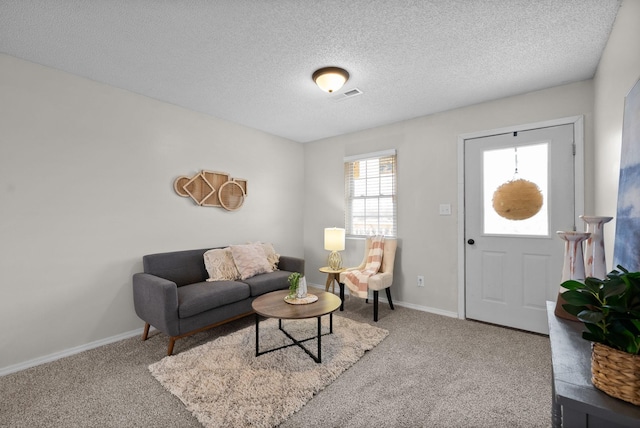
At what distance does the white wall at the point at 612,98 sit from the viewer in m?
1.53

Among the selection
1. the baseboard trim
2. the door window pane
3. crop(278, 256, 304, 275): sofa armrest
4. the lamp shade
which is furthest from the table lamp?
the baseboard trim

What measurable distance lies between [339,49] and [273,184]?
2517mm

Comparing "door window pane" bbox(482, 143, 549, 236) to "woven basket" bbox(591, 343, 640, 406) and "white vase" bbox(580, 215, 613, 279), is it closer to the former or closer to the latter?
"white vase" bbox(580, 215, 613, 279)

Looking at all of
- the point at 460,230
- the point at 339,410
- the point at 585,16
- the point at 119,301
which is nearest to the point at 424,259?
the point at 460,230

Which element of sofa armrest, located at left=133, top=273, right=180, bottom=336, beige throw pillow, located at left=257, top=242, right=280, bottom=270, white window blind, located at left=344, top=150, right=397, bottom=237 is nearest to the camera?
sofa armrest, located at left=133, top=273, right=180, bottom=336

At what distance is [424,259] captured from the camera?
11.6ft

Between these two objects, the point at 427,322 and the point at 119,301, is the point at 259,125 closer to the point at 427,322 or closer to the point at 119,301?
the point at 119,301

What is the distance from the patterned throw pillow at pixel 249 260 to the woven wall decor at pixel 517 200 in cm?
272

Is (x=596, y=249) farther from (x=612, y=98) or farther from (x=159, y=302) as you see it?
(x=159, y=302)

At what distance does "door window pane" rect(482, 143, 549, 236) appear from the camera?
9.20ft

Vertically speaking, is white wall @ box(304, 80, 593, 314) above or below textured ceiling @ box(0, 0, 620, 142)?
below

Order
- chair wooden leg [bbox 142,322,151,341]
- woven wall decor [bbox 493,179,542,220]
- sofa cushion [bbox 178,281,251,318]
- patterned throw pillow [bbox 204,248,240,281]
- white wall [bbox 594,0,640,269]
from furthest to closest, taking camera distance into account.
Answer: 1. patterned throw pillow [bbox 204,248,240,281]
2. woven wall decor [bbox 493,179,542,220]
3. chair wooden leg [bbox 142,322,151,341]
4. sofa cushion [bbox 178,281,251,318]
5. white wall [bbox 594,0,640,269]

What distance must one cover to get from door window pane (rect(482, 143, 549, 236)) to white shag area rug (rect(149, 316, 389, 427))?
1728mm

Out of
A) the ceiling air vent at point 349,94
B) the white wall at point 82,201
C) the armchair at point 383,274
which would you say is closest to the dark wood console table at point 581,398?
the armchair at point 383,274
